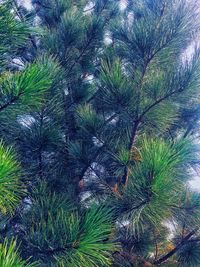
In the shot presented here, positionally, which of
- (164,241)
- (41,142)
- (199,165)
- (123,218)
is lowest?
(164,241)

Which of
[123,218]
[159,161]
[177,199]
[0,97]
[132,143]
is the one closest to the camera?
[0,97]

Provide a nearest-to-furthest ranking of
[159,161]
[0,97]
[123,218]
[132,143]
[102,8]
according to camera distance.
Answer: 1. [0,97]
2. [159,161]
3. [123,218]
4. [132,143]
5. [102,8]

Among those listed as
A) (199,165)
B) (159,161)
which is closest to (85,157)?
(199,165)

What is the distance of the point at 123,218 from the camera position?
1720 millimetres

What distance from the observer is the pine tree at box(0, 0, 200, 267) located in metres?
1.24

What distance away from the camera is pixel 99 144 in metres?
2.31

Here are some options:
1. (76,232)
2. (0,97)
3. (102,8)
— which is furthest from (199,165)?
(102,8)

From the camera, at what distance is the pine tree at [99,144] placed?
1239mm

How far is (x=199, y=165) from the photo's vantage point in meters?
2.31

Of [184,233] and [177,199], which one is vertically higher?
[177,199]

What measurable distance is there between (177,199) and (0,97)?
3.77 ft

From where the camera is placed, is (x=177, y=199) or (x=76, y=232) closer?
(x=76, y=232)

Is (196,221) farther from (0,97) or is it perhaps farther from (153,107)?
(0,97)

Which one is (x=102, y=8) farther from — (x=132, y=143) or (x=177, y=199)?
Result: (x=177, y=199)
